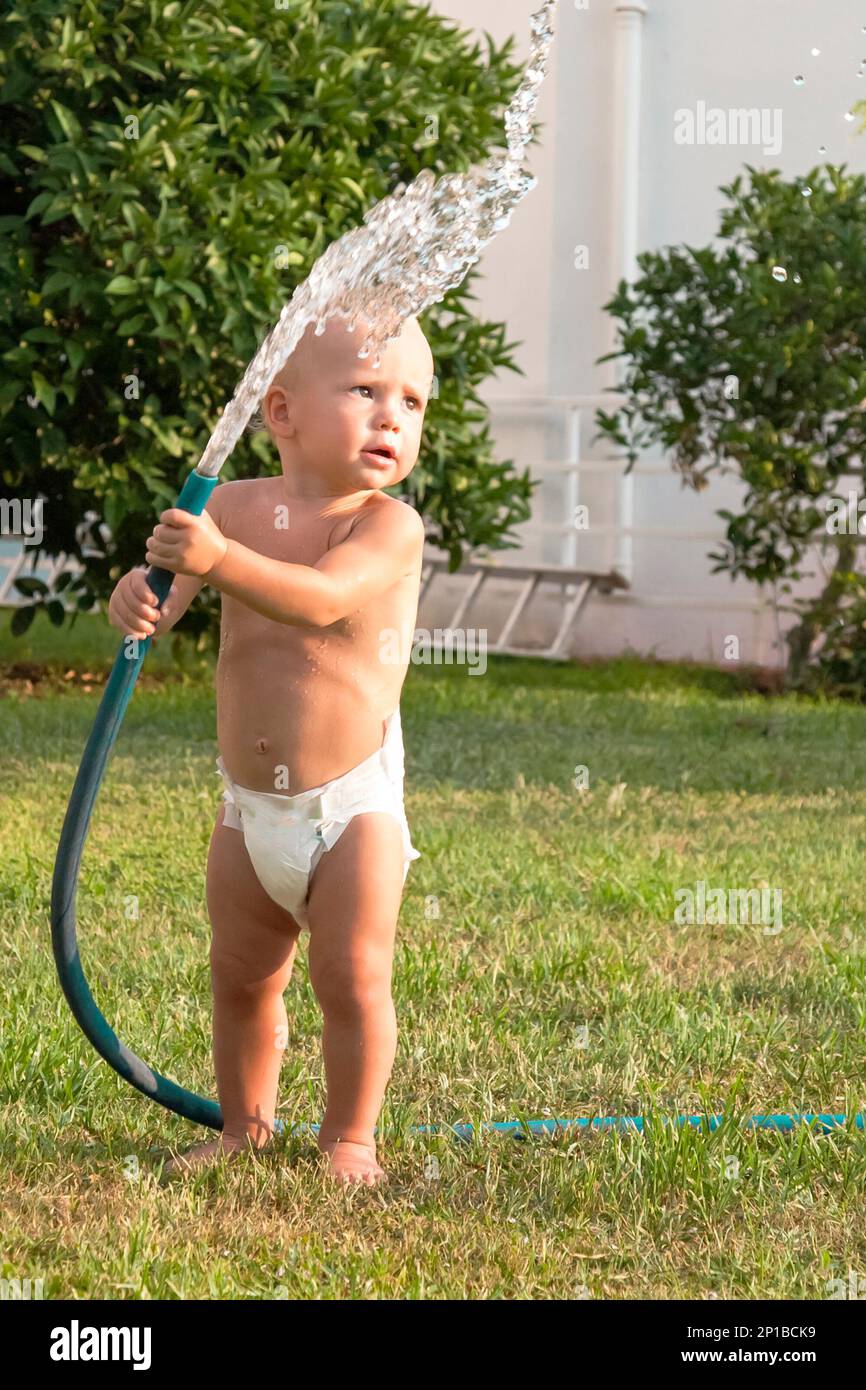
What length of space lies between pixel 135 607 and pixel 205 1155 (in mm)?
855

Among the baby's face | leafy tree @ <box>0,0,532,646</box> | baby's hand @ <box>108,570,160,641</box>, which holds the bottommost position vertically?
baby's hand @ <box>108,570,160,641</box>

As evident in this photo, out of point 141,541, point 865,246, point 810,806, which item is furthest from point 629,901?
point 865,246

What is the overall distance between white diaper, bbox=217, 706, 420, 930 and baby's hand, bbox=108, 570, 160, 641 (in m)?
0.33

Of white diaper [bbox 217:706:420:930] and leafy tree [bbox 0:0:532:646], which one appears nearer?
white diaper [bbox 217:706:420:930]

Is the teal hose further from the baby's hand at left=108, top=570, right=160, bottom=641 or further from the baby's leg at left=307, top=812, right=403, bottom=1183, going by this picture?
the baby's leg at left=307, top=812, right=403, bottom=1183

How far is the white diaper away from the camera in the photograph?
8.41ft

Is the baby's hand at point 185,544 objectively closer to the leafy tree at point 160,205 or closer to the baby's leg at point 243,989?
the baby's leg at point 243,989

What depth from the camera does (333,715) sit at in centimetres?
257

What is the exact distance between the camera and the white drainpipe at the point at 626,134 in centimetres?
1096

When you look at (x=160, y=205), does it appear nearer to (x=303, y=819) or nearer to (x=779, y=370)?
(x=779, y=370)

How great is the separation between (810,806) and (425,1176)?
11.4 feet

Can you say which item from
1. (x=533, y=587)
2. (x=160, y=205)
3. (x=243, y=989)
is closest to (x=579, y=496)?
(x=533, y=587)

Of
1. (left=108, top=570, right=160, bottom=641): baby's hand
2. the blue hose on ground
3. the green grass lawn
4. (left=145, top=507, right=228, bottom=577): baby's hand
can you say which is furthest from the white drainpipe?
(left=145, top=507, right=228, bottom=577): baby's hand

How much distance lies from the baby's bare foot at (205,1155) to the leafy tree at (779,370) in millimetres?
6289
